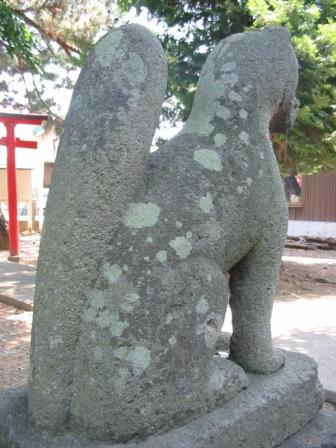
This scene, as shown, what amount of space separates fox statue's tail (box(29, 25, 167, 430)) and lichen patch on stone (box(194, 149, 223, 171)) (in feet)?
0.65

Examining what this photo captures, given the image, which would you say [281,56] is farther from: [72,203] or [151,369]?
[151,369]

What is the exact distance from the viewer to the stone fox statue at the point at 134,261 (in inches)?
54.3

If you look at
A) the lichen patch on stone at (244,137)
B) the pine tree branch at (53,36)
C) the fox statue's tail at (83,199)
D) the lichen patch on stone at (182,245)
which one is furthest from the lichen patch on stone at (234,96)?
the pine tree branch at (53,36)

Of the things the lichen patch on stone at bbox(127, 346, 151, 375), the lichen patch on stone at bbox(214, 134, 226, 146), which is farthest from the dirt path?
the lichen patch on stone at bbox(214, 134, 226, 146)

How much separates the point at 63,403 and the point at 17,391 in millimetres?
345

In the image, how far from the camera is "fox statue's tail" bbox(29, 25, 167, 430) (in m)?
1.42

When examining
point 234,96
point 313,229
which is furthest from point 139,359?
point 313,229

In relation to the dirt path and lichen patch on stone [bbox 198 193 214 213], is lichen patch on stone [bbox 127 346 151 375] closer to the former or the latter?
lichen patch on stone [bbox 198 193 214 213]

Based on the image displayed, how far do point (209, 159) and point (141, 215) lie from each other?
0.30 metres

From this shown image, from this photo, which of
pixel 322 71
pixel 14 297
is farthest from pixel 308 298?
pixel 14 297

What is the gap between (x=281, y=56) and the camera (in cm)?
180

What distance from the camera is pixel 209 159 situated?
1.57 meters

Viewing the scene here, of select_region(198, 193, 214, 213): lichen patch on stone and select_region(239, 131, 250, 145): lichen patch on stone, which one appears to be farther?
select_region(239, 131, 250, 145): lichen patch on stone

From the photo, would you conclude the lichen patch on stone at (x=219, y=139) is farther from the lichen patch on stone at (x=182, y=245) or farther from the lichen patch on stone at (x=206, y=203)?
the lichen patch on stone at (x=182, y=245)
